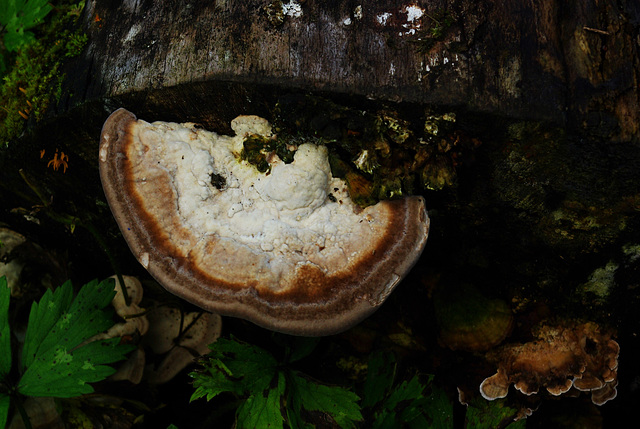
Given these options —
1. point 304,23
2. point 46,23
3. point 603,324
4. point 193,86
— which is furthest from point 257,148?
point 603,324

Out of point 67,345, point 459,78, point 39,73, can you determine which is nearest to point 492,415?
point 459,78

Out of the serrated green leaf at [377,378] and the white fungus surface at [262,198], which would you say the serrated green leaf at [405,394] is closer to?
the serrated green leaf at [377,378]

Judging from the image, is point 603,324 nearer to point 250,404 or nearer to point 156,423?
point 250,404

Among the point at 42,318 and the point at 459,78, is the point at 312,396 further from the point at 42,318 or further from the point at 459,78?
the point at 459,78

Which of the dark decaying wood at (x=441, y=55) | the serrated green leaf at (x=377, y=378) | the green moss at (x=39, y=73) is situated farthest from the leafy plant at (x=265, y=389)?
the green moss at (x=39, y=73)

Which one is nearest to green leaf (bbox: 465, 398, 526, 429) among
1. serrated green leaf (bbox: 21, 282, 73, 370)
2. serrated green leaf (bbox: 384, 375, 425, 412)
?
serrated green leaf (bbox: 384, 375, 425, 412)

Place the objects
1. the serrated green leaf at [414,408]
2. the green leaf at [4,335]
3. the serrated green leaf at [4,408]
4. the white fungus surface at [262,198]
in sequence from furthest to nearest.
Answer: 1. the serrated green leaf at [414,408]
2. the green leaf at [4,335]
3. the serrated green leaf at [4,408]
4. the white fungus surface at [262,198]
